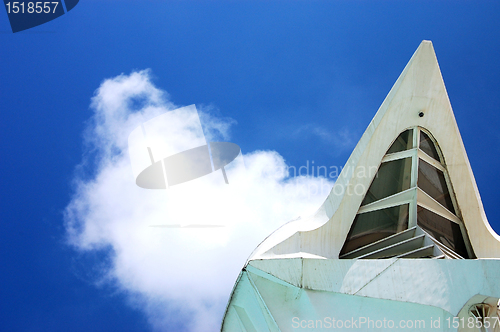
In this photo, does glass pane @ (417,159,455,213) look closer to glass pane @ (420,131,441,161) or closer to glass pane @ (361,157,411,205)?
glass pane @ (420,131,441,161)

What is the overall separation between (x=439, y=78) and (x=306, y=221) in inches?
333

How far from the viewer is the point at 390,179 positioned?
52.6 ft

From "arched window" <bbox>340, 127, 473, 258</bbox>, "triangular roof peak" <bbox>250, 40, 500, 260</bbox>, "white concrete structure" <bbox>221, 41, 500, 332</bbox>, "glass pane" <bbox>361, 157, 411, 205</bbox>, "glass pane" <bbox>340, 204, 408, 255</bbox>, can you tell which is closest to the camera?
"white concrete structure" <bbox>221, 41, 500, 332</bbox>

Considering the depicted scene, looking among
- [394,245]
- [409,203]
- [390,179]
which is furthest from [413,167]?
[394,245]

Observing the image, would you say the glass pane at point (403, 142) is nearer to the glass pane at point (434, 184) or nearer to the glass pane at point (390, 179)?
the glass pane at point (390, 179)

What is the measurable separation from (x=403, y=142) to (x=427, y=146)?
44.1 inches

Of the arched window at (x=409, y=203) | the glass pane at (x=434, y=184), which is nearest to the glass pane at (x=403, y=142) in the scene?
the arched window at (x=409, y=203)

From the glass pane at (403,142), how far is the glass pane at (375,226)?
265cm

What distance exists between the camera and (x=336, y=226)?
14.9 metres

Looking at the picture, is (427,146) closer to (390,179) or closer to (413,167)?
(413,167)

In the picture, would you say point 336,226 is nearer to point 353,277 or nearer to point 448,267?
point 353,277

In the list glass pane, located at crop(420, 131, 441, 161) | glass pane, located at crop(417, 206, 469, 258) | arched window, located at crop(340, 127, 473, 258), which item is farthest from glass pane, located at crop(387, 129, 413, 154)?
glass pane, located at crop(417, 206, 469, 258)

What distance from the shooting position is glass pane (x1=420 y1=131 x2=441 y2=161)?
1550 centimetres

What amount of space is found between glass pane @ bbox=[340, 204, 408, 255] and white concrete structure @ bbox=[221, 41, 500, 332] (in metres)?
0.05
